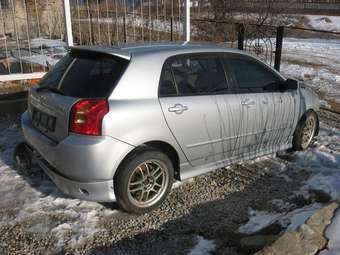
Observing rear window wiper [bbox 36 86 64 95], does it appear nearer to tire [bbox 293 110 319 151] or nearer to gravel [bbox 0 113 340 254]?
gravel [bbox 0 113 340 254]

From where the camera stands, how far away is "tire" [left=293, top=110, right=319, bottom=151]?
19.2ft

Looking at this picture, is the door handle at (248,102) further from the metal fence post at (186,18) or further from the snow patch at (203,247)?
the metal fence post at (186,18)

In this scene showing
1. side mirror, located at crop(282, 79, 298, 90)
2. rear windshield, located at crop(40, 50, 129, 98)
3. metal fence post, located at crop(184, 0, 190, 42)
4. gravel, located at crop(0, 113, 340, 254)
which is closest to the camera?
gravel, located at crop(0, 113, 340, 254)

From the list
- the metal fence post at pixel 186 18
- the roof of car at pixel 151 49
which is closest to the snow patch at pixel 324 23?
the metal fence post at pixel 186 18

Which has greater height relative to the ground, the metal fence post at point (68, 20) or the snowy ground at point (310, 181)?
the metal fence post at point (68, 20)

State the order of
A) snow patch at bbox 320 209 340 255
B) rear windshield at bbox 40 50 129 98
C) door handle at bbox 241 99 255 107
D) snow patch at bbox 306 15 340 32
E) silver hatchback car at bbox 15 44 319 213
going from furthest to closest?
1. snow patch at bbox 306 15 340 32
2. door handle at bbox 241 99 255 107
3. rear windshield at bbox 40 50 129 98
4. silver hatchback car at bbox 15 44 319 213
5. snow patch at bbox 320 209 340 255

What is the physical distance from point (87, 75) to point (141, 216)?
57.9 inches

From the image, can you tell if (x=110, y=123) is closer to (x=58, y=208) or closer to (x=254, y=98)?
(x=58, y=208)

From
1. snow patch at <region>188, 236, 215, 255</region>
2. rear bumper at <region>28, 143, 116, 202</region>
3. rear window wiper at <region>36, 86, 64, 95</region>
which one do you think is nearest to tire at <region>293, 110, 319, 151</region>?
snow patch at <region>188, 236, 215, 255</region>

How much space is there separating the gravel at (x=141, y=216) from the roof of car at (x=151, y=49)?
1.52 m

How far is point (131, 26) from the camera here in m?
10.8

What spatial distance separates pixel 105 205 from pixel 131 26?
727cm

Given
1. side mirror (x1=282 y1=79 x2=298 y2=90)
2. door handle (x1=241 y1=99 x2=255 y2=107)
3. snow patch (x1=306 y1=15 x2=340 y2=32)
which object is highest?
side mirror (x1=282 y1=79 x2=298 y2=90)

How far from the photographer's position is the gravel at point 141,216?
12.1ft
